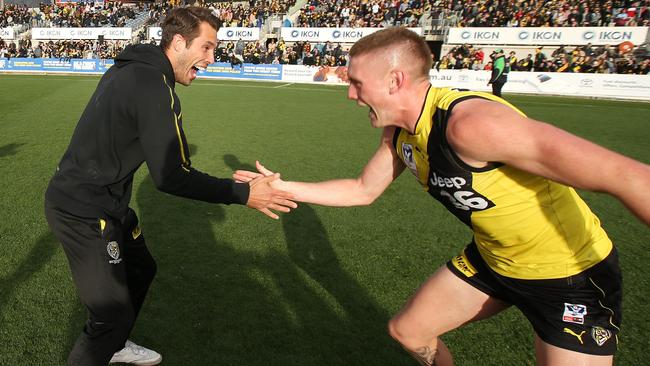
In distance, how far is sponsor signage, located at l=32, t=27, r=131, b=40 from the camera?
40.5 meters

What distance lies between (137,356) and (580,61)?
26.8 metres

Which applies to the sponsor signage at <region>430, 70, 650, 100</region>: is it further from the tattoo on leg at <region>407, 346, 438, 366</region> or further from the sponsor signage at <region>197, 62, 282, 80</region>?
the tattoo on leg at <region>407, 346, 438, 366</region>

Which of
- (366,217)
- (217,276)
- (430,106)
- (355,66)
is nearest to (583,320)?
(430,106)

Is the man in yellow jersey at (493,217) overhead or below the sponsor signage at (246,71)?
overhead

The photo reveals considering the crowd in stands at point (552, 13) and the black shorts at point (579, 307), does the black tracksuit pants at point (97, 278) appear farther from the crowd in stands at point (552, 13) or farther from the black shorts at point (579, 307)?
the crowd in stands at point (552, 13)

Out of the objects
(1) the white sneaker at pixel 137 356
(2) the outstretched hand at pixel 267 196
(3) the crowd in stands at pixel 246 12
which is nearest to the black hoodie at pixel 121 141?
(2) the outstretched hand at pixel 267 196

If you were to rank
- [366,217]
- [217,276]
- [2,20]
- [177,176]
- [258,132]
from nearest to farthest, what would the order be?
[177,176] → [217,276] → [366,217] → [258,132] → [2,20]

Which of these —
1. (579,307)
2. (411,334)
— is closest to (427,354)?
(411,334)

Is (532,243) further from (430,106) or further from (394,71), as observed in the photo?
(394,71)

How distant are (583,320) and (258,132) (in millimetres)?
10298

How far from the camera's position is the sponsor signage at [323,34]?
105ft

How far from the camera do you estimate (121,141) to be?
8.09 ft

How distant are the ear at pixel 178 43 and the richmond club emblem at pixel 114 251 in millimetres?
1310

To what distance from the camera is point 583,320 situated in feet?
6.89
